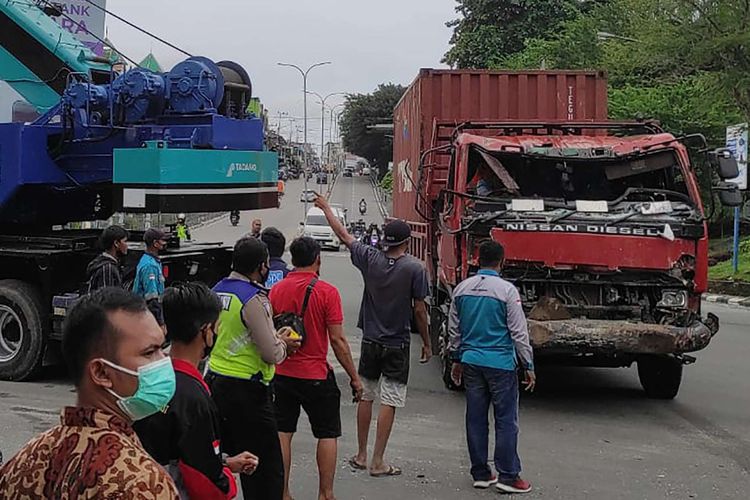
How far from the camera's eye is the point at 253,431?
14.5ft

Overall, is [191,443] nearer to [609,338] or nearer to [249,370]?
[249,370]

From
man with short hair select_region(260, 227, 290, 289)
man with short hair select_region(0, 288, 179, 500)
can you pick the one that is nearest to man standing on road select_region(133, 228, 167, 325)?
man with short hair select_region(260, 227, 290, 289)

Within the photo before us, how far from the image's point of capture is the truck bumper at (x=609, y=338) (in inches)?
308

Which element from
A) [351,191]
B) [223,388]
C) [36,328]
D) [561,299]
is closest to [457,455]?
[561,299]

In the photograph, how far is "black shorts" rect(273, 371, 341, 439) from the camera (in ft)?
17.4

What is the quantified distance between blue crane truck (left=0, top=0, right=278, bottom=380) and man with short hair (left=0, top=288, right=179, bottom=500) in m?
5.46

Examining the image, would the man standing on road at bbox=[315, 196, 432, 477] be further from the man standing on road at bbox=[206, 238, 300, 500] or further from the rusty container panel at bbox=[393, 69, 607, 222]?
the rusty container panel at bbox=[393, 69, 607, 222]

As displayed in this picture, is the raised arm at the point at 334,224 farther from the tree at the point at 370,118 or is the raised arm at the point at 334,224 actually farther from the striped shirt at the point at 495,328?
the tree at the point at 370,118

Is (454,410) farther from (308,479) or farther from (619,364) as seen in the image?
(308,479)

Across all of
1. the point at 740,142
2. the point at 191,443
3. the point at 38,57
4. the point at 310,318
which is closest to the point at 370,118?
the point at 740,142

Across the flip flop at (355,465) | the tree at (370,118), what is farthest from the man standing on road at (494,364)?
the tree at (370,118)

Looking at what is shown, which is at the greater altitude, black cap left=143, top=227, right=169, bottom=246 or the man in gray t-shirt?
black cap left=143, top=227, right=169, bottom=246

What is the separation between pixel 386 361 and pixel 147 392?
4.02m

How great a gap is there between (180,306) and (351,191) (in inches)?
3131
